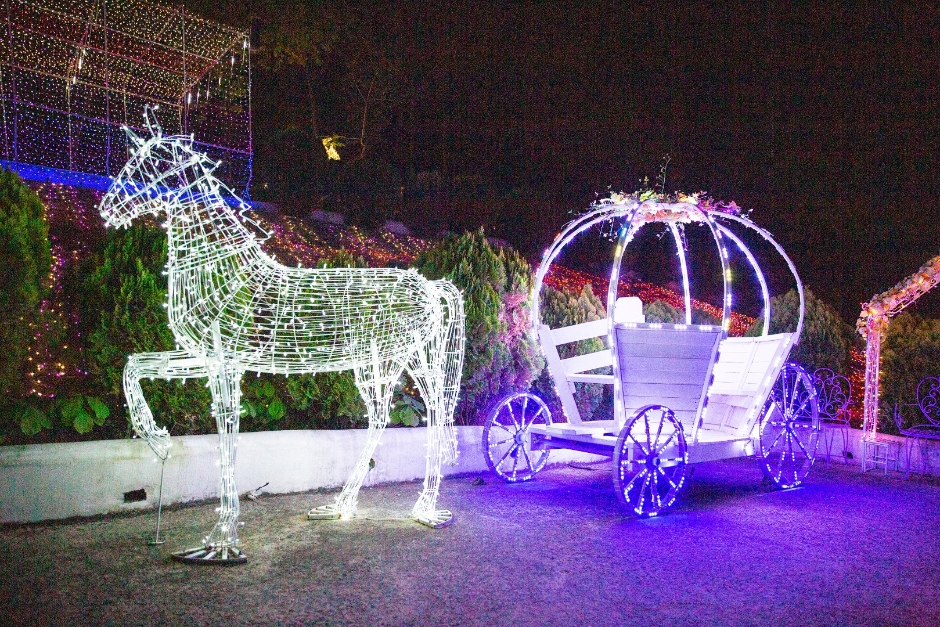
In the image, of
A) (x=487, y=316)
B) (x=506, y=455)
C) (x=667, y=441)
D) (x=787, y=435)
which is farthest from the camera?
(x=487, y=316)

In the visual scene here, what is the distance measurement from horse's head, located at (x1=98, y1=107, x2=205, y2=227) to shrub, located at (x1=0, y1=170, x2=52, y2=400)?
125cm

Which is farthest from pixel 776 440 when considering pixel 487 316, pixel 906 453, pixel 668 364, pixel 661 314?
pixel 487 316

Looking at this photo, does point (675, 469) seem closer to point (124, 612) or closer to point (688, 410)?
point (688, 410)

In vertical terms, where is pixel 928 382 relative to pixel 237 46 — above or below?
below

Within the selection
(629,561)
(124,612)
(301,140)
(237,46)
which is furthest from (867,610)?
(301,140)

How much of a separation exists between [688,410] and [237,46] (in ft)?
39.3

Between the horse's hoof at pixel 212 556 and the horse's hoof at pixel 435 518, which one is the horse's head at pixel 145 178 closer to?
the horse's hoof at pixel 212 556

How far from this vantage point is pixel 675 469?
19.5ft

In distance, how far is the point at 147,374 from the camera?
172 inches

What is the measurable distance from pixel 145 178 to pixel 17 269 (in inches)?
62.6

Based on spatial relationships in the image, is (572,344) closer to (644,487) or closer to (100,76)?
(644,487)

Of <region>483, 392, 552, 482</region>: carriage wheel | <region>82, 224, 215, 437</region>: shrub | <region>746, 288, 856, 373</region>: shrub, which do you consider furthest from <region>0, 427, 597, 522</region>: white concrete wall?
<region>746, 288, 856, 373</region>: shrub

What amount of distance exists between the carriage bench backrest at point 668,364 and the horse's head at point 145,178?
3701 mm

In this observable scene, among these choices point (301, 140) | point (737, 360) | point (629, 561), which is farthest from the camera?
point (301, 140)
